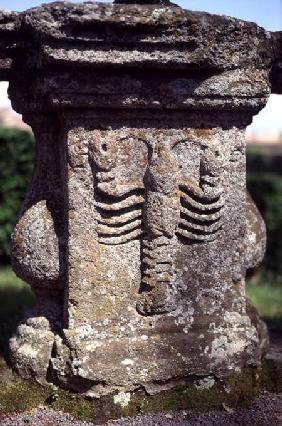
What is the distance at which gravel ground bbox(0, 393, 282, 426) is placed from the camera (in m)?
2.64

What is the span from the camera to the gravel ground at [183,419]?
8.65ft

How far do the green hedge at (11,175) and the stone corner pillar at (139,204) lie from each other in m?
4.40

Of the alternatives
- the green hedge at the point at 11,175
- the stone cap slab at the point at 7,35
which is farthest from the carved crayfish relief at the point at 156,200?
the green hedge at the point at 11,175

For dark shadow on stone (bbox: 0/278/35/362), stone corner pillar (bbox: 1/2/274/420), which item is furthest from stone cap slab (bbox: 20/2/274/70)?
dark shadow on stone (bbox: 0/278/35/362)

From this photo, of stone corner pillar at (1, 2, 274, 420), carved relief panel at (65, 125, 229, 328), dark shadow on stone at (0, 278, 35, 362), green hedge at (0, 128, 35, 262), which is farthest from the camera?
green hedge at (0, 128, 35, 262)

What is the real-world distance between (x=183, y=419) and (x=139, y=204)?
3.16ft

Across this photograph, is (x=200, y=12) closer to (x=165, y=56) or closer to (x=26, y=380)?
(x=165, y=56)

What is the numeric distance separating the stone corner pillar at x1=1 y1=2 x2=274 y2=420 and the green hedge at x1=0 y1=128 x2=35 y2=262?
4405 mm

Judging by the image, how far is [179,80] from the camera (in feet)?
8.64

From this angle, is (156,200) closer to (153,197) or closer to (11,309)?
(153,197)

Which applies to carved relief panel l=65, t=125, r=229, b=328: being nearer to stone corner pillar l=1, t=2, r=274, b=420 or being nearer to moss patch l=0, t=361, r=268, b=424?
stone corner pillar l=1, t=2, r=274, b=420

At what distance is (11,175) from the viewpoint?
736 centimetres

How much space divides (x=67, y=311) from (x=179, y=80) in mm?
1128

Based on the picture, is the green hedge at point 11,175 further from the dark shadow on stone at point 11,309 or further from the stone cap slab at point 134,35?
the stone cap slab at point 134,35
